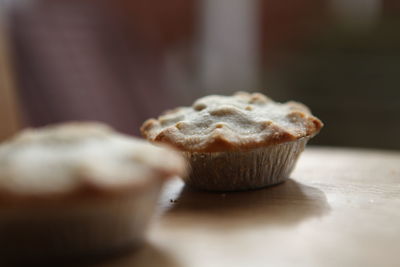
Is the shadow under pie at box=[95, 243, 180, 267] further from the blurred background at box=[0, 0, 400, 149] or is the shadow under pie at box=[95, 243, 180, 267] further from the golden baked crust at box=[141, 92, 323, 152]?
the blurred background at box=[0, 0, 400, 149]

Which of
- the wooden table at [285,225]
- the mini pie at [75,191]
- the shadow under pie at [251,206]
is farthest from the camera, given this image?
the shadow under pie at [251,206]

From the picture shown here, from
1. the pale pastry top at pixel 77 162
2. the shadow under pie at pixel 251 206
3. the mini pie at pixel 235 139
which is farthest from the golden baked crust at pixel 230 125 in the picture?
the pale pastry top at pixel 77 162

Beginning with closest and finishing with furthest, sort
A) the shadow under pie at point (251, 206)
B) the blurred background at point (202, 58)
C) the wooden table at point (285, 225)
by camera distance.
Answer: the wooden table at point (285, 225)
the shadow under pie at point (251, 206)
the blurred background at point (202, 58)

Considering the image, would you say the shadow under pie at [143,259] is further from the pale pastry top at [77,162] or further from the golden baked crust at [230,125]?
the golden baked crust at [230,125]

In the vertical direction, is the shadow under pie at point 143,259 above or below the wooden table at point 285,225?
above

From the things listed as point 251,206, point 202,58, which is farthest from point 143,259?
point 202,58

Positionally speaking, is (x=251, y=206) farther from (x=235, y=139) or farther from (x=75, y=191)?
Answer: (x=75, y=191)

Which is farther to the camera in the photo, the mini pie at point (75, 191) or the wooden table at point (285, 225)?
the wooden table at point (285, 225)

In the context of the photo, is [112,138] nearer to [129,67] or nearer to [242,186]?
[242,186]

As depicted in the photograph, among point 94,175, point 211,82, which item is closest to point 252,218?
point 94,175

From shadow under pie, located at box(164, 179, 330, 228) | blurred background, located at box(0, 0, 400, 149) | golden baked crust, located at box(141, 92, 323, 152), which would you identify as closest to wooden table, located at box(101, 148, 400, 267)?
shadow under pie, located at box(164, 179, 330, 228)
